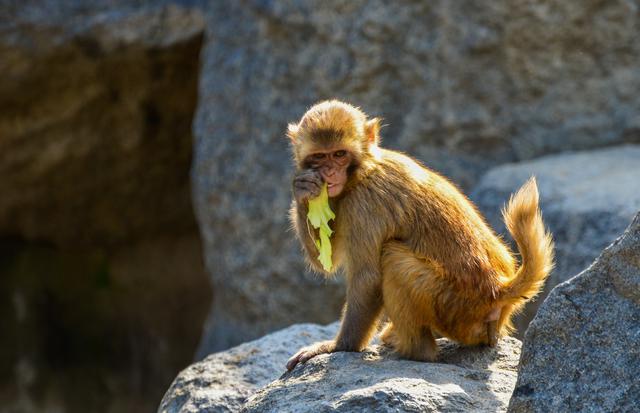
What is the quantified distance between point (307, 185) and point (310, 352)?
75 cm

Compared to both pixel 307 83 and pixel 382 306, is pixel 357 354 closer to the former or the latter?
pixel 382 306

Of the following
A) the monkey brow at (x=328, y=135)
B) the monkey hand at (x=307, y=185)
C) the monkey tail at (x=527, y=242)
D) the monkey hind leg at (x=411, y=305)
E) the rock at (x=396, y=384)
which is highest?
the monkey brow at (x=328, y=135)

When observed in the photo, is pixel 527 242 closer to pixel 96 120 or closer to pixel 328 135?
pixel 328 135

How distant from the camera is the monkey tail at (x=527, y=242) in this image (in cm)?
450

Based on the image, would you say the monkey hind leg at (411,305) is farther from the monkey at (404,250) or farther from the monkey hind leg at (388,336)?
the monkey hind leg at (388,336)

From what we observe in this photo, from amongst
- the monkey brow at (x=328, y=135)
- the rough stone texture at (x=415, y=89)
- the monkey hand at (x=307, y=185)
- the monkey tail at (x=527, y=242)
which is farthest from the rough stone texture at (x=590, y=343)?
A: the rough stone texture at (x=415, y=89)

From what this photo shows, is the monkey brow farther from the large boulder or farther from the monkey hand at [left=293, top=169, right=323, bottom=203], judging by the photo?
the large boulder

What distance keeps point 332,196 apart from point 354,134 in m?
0.31

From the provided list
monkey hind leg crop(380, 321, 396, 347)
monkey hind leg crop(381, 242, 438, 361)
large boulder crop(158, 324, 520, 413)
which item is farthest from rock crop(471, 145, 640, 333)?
monkey hind leg crop(381, 242, 438, 361)

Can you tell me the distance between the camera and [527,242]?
4.65 m

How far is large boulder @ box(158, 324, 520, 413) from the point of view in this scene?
4032 millimetres

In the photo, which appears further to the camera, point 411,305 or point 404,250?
point 404,250

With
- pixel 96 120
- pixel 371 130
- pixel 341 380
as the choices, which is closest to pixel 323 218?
pixel 371 130

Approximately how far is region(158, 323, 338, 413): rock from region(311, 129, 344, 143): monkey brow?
4.03ft
